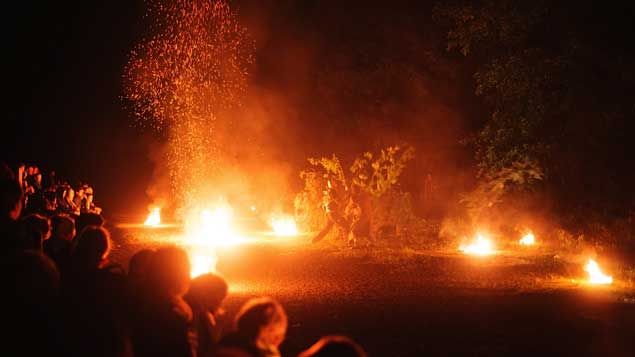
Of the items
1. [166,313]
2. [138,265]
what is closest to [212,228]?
[138,265]

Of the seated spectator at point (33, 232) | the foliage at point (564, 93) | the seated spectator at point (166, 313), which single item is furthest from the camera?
the foliage at point (564, 93)

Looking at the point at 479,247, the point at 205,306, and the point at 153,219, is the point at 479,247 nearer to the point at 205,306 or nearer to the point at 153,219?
the point at 153,219

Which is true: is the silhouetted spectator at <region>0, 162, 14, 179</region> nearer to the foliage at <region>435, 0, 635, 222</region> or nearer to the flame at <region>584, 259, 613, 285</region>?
the flame at <region>584, 259, 613, 285</region>

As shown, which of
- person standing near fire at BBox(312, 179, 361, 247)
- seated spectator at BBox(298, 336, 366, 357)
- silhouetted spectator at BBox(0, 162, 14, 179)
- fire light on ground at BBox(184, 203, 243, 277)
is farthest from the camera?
person standing near fire at BBox(312, 179, 361, 247)

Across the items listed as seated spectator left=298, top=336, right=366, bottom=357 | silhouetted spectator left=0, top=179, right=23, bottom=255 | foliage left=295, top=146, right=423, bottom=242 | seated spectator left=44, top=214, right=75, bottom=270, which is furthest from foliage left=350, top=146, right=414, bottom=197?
seated spectator left=298, top=336, right=366, bottom=357

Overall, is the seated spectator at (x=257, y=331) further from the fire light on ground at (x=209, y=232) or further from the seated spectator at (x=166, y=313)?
the fire light on ground at (x=209, y=232)

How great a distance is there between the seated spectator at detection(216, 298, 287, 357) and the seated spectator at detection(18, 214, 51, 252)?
2.52 m

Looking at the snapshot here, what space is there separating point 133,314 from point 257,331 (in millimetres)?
1202

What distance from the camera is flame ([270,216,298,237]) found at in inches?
1177

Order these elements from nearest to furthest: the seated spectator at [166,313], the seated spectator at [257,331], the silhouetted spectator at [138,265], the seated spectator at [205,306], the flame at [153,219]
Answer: the seated spectator at [257,331] < the seated spectator at [166,313] < the seated spectator at [205,306] < the silhouetted spectator at [138,265] < the flame at [153,219]

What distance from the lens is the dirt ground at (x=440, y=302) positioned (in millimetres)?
9633

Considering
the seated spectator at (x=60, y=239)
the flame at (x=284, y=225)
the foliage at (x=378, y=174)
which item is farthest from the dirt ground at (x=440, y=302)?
the flame at (x=284, y=225)

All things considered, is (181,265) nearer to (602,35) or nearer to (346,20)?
(602,35)

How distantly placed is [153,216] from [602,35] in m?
23.7
